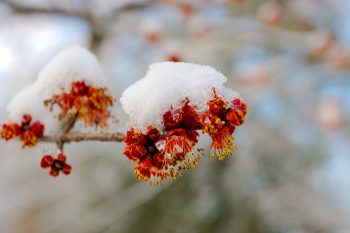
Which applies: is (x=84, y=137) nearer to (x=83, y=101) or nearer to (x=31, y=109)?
(x=83, y=101)

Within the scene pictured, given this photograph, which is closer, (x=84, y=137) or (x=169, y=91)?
(x=169, y=91)

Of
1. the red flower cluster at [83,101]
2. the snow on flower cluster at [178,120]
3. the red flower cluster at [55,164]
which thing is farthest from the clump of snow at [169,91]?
the red flower cluster at [55,164]

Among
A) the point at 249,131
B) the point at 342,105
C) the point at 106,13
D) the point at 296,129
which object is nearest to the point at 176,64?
the point at 106,13

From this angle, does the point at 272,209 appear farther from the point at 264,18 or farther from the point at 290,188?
the point at 264,18

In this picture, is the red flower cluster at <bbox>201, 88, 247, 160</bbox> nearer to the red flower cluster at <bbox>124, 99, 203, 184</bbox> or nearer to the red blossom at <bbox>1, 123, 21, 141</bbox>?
the red flower cluster at <bbox>124, 99, 203, 184</bbox>

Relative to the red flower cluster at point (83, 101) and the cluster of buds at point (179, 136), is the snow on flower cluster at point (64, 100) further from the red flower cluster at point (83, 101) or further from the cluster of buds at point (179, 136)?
the cluster of buds at point (179, 136)

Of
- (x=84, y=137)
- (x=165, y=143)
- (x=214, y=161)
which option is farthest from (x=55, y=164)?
(x=214, y=161)
